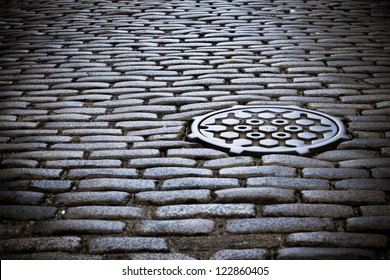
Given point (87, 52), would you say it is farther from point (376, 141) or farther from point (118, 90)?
point (376, 141)

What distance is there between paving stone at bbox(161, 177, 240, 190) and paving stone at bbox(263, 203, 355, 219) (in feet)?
1.15

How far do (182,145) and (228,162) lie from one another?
444 millimetres

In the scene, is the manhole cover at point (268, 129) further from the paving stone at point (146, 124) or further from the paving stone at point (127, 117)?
the paving stone at point (127, 117)

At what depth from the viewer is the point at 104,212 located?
309 centimetres

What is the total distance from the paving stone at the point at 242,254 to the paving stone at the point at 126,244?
26 cm

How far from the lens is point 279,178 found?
135 inches

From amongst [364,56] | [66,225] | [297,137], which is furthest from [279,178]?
[364,56]

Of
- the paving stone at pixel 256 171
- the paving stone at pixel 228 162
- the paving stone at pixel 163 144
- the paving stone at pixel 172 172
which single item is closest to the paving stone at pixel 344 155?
the paving stone at pixel 256 171

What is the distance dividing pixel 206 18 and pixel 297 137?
455 centimetres

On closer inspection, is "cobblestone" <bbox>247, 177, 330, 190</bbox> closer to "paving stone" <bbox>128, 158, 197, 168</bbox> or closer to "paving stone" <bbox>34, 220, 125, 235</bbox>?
"paving stone" <bbox>128, 158, 197, 168</bbox>

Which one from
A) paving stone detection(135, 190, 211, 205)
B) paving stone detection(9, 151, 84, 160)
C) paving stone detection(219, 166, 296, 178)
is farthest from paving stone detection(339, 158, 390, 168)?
paving stone detection(9, 151, 84, 160)

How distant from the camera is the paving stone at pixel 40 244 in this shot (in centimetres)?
276

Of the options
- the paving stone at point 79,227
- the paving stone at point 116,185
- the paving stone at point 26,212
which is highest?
the paving stone at point 79,227

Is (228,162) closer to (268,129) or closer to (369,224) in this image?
(268,129)
